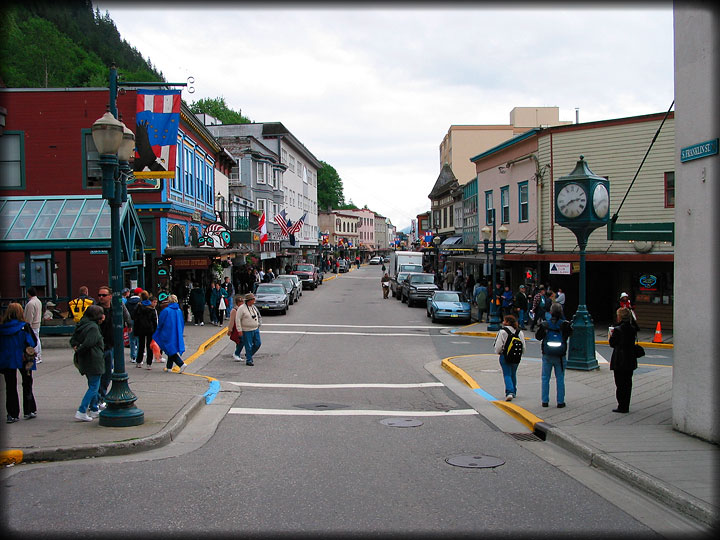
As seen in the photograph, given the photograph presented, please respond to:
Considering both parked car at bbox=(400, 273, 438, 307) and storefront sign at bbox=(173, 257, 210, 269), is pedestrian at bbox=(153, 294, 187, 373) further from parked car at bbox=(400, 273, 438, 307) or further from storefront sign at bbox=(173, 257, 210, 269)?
parked car at bbox=(400, 273, 438, 307)

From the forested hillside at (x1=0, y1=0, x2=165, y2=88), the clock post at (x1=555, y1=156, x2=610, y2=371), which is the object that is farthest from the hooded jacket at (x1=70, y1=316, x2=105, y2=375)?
the forested hillside at (x1=0, y1=0, x2=165, y2=88)

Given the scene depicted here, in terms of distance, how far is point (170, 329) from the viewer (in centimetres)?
1336

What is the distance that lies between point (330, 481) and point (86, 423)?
424 cm

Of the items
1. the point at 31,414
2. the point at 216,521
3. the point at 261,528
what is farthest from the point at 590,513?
the point at 31,414

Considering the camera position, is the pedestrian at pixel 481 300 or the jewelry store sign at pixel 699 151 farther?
the pedestrian at pixel 481 300

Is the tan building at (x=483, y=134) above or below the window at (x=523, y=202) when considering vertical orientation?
above

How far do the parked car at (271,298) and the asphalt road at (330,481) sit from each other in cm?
1607

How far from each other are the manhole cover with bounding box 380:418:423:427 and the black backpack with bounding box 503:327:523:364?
7.19 ft

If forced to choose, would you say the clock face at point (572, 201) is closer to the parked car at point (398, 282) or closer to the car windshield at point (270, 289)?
the car windshield at point (270, 289)

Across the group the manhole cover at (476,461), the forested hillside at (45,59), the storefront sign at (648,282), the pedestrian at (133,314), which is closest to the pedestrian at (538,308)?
the storefront sign at (648,282)

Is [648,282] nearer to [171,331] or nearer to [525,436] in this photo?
[525,436]

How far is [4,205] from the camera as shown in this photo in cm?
1844

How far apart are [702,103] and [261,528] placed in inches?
292

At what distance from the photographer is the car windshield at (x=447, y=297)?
26422mm
